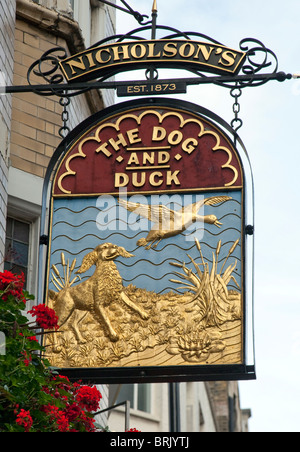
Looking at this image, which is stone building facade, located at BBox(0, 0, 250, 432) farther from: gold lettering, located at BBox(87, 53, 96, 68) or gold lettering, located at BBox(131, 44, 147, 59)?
gold lettering, located at BBox(131, 44, 147, 59)

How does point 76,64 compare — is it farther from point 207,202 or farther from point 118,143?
point 207,202

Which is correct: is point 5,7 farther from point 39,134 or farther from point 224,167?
point 224,167

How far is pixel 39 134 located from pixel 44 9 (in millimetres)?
1870

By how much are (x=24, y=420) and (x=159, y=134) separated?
436 centimetres

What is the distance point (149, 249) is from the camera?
10.8m

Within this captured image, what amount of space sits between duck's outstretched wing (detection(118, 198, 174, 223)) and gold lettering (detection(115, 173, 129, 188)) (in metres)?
0.19

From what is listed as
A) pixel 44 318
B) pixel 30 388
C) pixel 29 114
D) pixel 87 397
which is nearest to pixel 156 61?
pixel 29 114

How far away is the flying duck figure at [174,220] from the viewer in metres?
10.8

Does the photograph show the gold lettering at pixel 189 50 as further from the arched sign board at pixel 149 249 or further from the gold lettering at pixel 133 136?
the gold lettering at pixel 133 136

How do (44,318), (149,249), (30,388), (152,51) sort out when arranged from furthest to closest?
(152,51) → (149,249) → (44,318) → (30,388)

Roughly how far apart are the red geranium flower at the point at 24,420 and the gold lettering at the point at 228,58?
4977 millimetres

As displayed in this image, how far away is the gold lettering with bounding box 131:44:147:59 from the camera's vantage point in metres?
11.7

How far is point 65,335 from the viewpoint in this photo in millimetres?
10523

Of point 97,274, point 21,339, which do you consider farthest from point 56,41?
point 21,339
